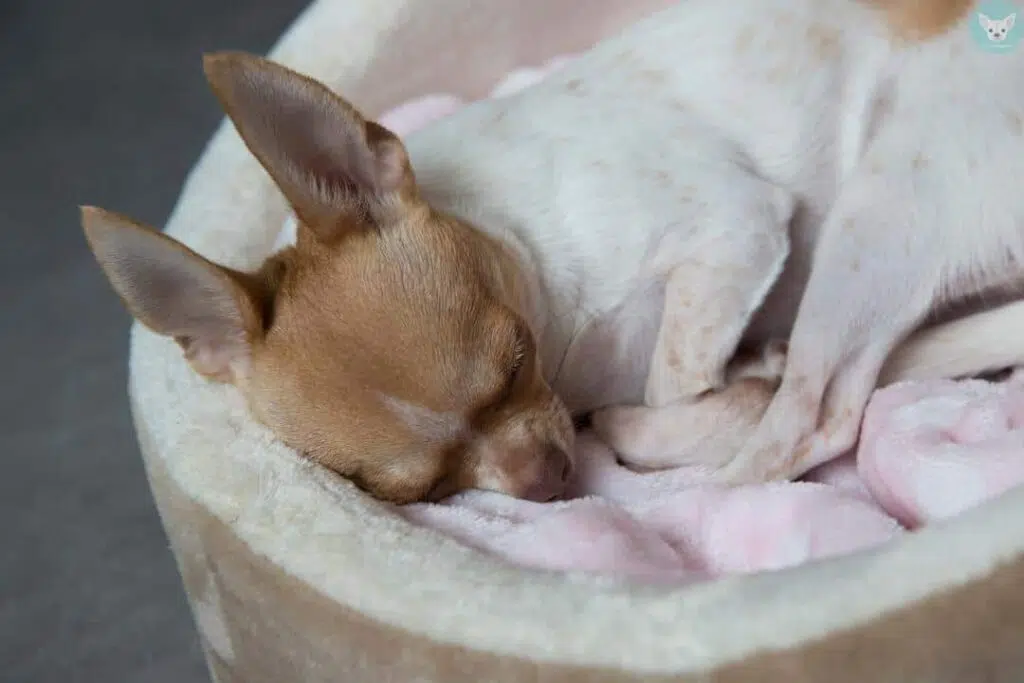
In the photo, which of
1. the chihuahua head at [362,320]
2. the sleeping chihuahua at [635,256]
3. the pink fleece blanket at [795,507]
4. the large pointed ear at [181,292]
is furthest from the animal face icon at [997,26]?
the large pointed ear at [181,292]

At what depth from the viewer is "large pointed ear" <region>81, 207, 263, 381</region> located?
1388 mm

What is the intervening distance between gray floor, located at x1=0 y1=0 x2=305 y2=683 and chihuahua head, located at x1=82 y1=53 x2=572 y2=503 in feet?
3.52

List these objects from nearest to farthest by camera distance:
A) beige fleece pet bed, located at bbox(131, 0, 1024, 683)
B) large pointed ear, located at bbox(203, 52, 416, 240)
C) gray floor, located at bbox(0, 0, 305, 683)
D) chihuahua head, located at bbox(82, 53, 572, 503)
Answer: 1. beige fleece pet bed, located at bbox(131, 0, 1024, 683)
2. large pointed ear, located at bbox(203, 52, 416, 240)
3. chihuahua head, located at bbox(82, 53, 572, 503)
4. gray floor, located at bbox(0, 0, 305, 683)

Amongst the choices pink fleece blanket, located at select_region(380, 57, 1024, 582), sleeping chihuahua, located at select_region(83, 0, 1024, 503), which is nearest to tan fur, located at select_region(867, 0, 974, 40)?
sleeping chihuahua, located at select_region(83, 0, 1024, 503)

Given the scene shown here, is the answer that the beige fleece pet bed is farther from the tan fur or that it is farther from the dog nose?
the tan fur

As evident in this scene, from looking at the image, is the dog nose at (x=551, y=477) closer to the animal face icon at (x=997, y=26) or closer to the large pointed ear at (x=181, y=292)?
the large pointed ear at (x=181, y=292)

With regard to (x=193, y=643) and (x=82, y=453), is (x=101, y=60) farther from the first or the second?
(x=193, y=643)

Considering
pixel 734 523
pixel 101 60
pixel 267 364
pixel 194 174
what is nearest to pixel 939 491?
pixel 734 523

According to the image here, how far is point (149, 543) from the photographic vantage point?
263cm

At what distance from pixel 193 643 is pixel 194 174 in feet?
3.40

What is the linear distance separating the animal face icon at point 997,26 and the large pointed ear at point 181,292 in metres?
1.20

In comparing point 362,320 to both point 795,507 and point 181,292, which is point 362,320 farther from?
point 795,507

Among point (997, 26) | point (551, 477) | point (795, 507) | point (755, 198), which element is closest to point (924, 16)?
point (997, 26)

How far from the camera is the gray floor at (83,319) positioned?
2451 mm
